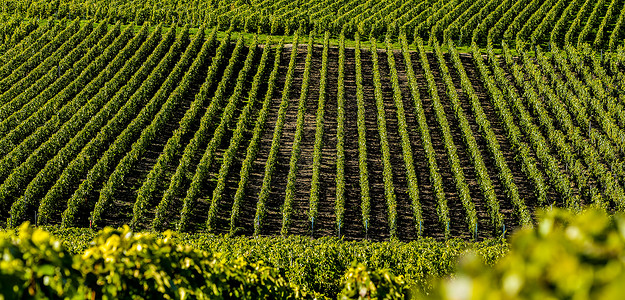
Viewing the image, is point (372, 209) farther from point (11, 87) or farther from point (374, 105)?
point (11, 87)

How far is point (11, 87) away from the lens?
32.7m

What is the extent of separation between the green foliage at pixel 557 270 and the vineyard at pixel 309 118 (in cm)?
1773

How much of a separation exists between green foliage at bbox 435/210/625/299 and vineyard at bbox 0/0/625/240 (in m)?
17.7

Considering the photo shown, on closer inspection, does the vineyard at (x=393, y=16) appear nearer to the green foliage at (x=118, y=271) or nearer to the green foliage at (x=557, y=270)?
the green foliage at (x=118, y=271)

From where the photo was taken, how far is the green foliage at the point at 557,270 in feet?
8.63

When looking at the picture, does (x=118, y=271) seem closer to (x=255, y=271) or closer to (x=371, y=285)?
(x=255, y=271)

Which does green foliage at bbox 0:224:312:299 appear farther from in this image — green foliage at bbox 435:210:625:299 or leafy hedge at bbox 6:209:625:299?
green foliage at bbox 435:210:625:299

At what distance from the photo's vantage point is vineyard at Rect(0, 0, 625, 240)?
22.8 metres

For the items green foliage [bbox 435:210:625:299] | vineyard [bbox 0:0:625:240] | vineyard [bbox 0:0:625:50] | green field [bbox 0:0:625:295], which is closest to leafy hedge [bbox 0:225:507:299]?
green foliage [bbox 435:210:625:299]

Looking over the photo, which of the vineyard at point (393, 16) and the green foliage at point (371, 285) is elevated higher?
the green foliage at point (371, 285)

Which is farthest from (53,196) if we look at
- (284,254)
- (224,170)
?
(284,254)

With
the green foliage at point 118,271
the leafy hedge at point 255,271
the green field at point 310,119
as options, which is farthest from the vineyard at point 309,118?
the green foliage at point 118,271

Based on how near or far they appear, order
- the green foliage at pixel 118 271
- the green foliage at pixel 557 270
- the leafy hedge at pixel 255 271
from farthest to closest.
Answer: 1. the green foliage at pixel 118 271
2. the leafy hedge at pixel 255 271
3. the green foliage at pixel 557 270

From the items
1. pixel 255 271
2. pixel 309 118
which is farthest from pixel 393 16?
pixel 255 271
